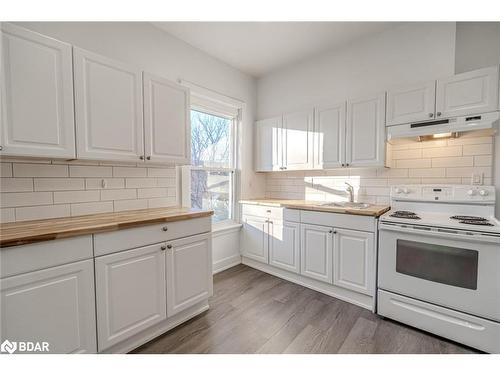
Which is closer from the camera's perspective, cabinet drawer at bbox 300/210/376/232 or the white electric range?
the white electric range

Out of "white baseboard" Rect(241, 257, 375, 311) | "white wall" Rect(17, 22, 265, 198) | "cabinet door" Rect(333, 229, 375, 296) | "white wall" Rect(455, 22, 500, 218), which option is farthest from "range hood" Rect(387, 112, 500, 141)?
"white wall" Rect(17, 22, 265, 198)

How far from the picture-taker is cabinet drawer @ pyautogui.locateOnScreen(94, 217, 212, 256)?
54.4 inches

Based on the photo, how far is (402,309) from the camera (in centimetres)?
181

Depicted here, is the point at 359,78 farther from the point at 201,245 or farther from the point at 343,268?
the point at 201,245

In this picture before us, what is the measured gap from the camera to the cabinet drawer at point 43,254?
3.53 feet

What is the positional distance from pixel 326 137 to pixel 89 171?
2401 mm

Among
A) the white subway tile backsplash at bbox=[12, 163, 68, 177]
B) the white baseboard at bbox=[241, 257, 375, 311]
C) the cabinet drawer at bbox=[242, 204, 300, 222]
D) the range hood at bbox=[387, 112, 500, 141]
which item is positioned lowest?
the white baseboard at bbox=[241, 257, 375, 311]

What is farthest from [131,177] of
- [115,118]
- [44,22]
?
[44,22]

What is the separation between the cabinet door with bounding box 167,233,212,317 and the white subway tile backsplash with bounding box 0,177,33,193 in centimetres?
106

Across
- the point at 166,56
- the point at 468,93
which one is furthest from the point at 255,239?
the point at 468,93

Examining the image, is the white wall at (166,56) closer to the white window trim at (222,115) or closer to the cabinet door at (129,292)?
the white window trim at (222,115)

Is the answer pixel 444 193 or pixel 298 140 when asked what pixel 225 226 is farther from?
pixel 444 193

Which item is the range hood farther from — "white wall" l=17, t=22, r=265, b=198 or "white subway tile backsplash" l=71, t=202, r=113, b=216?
"white subway tile backsplash" l=71, t=202, r=113, b=216

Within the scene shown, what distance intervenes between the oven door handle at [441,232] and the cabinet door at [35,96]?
8.20ft
